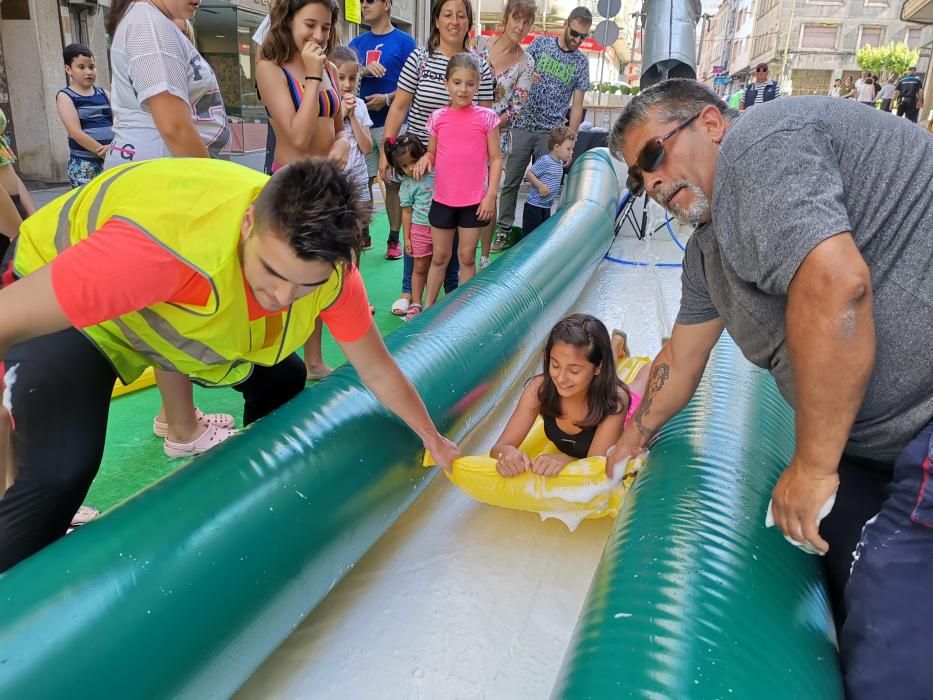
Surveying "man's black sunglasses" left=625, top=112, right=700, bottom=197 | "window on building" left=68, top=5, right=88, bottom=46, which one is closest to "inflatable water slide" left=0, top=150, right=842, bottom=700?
"man's black sunglasses" left=625, top=112, right=700, bottom=197

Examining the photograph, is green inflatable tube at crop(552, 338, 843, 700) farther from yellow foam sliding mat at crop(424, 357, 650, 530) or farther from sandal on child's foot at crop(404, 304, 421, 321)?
sandal on child's foot at crop(404, 304, 421, 321)

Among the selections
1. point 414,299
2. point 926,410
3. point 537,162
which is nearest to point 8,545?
point 926,410

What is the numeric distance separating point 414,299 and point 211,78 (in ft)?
5.88

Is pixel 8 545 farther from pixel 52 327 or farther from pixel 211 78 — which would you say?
pixel 211 78

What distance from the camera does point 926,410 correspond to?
3.99ft

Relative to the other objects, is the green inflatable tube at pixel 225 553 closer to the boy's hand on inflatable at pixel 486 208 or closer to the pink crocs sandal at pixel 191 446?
the pink crocs sandal at pixel 191 446

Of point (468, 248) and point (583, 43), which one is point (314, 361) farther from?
point (583, 43)

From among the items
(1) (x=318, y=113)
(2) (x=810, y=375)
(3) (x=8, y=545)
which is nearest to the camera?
(2) (x=810, y=375)

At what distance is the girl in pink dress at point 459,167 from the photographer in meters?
3.49

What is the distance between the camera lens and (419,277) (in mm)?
3764

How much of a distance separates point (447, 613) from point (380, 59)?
3.72m

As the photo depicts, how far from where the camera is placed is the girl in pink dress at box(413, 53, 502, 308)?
349 cm

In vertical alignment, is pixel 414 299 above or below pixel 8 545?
below

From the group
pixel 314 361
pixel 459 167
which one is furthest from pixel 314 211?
pixel 459 167
